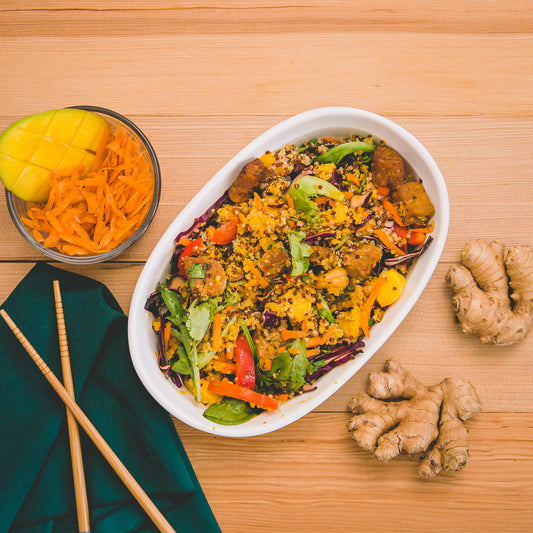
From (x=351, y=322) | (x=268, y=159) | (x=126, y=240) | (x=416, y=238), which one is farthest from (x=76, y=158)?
(x=416, y=238)

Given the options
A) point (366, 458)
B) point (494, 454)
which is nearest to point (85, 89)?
point (366, 458)

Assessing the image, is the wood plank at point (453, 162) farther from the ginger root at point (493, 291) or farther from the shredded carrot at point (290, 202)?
the shredded carrot at point (290, 202)

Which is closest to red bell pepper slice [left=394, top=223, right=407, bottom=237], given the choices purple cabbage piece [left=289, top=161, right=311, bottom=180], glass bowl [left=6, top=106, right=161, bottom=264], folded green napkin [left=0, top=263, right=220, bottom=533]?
purple cabbage piece [left=289, top=161, right=311, bottom=180]

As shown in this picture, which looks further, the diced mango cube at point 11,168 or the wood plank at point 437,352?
the wood plank at point 437,352

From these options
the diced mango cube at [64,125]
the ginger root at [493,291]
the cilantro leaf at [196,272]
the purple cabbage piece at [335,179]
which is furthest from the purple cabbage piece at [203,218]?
the ginger root at [493,291]

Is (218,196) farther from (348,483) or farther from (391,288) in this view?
(348,483)

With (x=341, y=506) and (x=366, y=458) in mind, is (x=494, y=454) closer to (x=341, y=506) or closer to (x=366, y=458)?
(x=366, y=458)

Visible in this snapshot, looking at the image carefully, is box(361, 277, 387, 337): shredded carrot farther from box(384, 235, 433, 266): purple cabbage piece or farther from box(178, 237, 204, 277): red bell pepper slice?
box(178, 237, 204, 277): red bell pepper slice
